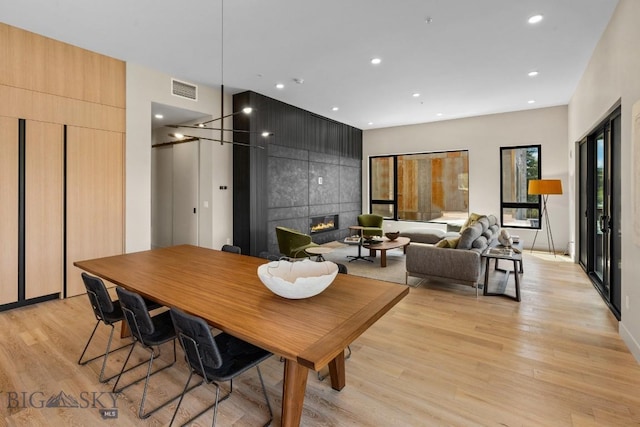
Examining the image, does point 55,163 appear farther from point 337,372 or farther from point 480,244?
point 480,244

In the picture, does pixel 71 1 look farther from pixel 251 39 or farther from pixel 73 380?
pixel 73 380

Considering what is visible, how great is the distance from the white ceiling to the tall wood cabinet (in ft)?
1.17

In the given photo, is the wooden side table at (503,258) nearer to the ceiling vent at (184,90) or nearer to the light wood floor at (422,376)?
the light wood floor at (422,376)

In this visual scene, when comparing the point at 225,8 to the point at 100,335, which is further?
the point at 225,8

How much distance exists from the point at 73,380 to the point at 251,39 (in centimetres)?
369

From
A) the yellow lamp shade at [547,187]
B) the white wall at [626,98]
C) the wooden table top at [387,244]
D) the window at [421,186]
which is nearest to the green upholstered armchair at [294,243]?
A: the wooden table top at [387,244]

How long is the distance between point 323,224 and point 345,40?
4725mm

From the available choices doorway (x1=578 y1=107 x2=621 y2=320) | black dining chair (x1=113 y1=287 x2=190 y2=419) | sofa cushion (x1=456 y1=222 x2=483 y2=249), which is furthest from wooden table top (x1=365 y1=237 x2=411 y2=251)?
black dining chair (x1=113 y1=287 x2=190 y2=419)

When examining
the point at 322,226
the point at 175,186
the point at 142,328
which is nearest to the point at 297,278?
the point at 142,328

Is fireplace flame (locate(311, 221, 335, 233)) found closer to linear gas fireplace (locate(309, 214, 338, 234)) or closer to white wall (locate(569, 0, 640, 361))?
linear gas fireplace (locate(309, 214, 338, 234))

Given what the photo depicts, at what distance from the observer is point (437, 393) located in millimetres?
2119

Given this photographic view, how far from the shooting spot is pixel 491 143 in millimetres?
7539

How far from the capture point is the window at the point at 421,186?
8.27 meters

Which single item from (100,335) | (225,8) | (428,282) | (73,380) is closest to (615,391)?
(428,282)
